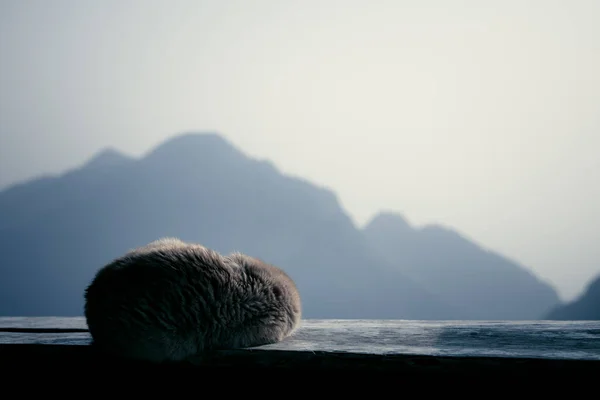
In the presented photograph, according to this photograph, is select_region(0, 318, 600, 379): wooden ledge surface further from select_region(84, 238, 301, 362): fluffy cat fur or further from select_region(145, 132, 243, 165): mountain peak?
select_region(145, 132, 243, 165): mountain peak

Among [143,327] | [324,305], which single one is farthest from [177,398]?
[324,305]

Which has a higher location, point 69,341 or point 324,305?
point 69,341

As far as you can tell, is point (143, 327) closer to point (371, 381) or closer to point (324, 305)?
point (371, 381)

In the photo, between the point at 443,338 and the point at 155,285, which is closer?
the point at 155,285

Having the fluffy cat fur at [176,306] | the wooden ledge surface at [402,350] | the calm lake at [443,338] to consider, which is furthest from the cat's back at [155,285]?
the calm lake at [443,338]

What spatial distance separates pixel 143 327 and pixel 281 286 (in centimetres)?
48

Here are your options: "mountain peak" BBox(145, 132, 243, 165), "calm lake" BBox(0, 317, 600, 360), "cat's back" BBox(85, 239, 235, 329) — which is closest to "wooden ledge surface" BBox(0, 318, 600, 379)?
"calm lake" BBox(0, 317, 600, 360)

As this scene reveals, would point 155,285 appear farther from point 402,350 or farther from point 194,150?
point 194,150

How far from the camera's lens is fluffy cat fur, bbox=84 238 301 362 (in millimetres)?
1309

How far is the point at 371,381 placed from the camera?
119 cm

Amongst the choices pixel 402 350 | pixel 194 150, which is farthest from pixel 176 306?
pixel 194 150

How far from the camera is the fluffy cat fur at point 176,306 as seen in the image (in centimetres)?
131

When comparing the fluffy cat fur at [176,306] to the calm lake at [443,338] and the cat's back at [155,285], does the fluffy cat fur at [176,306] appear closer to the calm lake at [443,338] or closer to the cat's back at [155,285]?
the cat's back at [155,285]

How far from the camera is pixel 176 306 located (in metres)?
1.34
